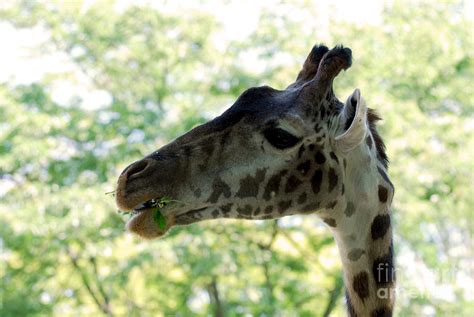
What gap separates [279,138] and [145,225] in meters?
0.45

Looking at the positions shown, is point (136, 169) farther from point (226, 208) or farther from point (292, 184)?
point (292, 184)

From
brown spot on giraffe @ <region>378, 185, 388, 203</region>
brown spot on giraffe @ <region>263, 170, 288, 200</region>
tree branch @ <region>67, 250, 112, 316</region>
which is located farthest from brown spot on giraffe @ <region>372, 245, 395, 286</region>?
tree branch @ <region>67, 250, 112, 316</region>

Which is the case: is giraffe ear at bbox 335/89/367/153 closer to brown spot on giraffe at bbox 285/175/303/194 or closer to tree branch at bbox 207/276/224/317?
brown spot on giraffe at bbox 285/175/303/194

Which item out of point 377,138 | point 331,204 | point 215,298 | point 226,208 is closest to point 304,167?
point 331,204

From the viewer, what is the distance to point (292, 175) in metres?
2.13

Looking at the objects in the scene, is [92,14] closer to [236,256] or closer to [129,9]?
[129,9]

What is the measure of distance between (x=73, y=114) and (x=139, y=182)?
5.49 meters

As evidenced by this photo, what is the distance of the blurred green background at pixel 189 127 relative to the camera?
6762mm

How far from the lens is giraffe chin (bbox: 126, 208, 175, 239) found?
202 cm

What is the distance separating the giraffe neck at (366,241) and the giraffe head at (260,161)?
58mm

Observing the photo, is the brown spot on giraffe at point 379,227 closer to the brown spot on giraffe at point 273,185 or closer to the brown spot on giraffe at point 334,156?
the brown spot on giraffe at point 334,156

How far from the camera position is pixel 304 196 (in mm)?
2148

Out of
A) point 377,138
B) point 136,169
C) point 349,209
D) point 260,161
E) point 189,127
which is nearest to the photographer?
point 136,169

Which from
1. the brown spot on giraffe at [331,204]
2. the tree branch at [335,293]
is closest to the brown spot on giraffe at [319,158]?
the brown spot on giraffe at [331,204]
